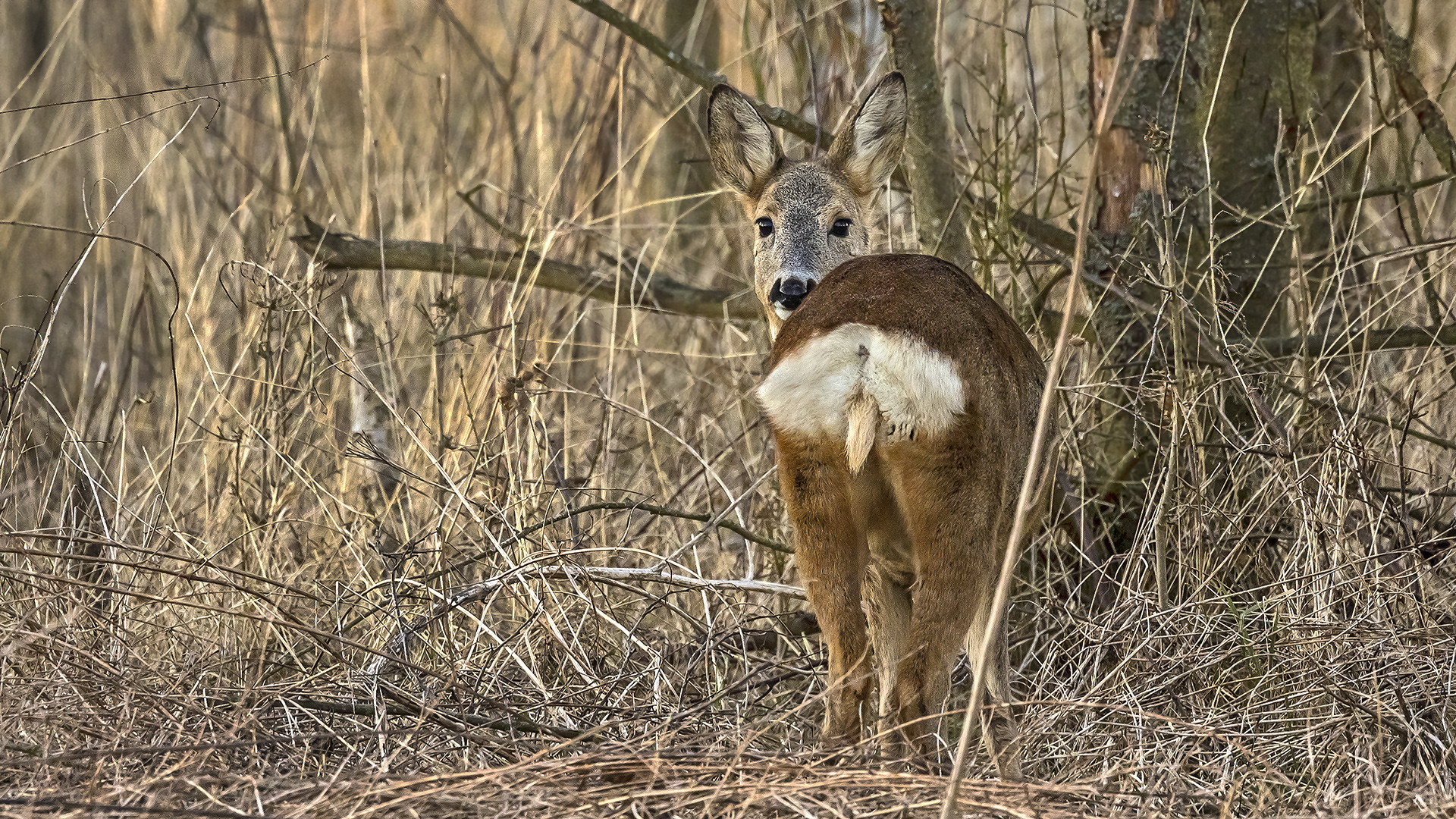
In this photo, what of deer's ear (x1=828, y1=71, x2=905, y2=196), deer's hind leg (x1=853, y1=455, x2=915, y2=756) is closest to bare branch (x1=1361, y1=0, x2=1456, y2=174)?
deer's ear (x1=828, y1=71, x2=905, y2=196)

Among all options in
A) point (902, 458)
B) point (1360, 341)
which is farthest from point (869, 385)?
point (1360, 341)

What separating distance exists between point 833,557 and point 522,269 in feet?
7.22

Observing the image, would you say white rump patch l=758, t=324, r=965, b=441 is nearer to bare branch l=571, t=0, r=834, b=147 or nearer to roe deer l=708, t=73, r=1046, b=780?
roe deer l=708, t=73, r=1046, b=780

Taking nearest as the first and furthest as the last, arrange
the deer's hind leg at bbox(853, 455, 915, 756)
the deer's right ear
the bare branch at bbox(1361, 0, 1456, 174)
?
the deer's hind leg at bbox(853, 455, 915, 756) < the bare branch at bbox(1361, 0, 1456, 174) < the deer's right ear

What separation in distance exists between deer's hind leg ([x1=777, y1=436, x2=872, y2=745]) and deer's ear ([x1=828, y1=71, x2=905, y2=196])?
1.70 meters

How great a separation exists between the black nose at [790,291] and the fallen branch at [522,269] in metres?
0.77

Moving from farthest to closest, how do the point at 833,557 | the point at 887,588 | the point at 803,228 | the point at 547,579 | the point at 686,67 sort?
the point at 686,67 < the point at 803,228 < the point at 547,579 < the point at 887,588 < the point at 833,557

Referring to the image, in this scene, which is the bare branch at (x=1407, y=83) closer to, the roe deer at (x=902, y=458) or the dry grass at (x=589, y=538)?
the dry grass at (x=589, y=538)

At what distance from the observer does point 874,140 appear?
4.59m

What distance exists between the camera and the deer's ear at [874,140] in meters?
4.48

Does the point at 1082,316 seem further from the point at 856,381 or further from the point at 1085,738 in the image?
the point at 856,381

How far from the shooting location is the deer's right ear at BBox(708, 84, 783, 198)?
4.59m

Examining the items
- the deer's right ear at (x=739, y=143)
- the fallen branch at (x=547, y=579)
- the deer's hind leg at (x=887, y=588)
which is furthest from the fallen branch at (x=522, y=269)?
the deer's hind leg at (x=887, y=588)

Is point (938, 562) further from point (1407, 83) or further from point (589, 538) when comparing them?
point (1407, 83)
